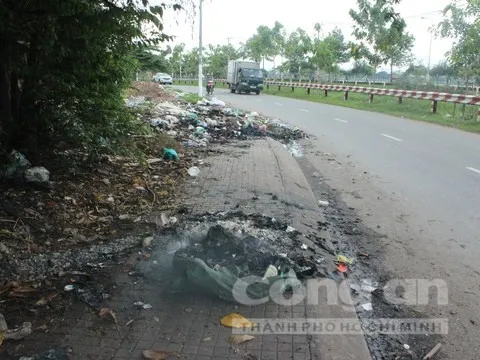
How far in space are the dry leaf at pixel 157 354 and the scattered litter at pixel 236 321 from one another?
0.44m

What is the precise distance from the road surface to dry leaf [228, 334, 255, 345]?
4.40 ft

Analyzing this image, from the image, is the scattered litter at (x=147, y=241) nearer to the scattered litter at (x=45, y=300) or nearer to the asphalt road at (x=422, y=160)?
the scattered litter at (x=45, y=300)

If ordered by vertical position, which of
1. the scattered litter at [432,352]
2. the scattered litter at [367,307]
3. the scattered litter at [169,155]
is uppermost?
the scattered litter at [169,155]

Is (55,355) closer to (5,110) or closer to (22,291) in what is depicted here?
(22,291)

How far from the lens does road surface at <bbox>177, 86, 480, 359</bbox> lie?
387cm

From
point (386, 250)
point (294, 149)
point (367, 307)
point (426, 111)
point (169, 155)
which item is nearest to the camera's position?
point (367, 307)

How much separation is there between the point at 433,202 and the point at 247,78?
112ft

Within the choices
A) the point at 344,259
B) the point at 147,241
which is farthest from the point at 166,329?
the point at 344,259

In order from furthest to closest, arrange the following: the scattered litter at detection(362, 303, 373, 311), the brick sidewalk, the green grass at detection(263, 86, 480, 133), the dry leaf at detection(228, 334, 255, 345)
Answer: the green grass at detection(263, 86, 480, 133)
the scattered litter at detection(362, 303, 373, 311)
the dry leaf at detection(228, 334, 255, 345)
the brick sidewalk

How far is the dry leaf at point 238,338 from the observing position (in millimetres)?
2888

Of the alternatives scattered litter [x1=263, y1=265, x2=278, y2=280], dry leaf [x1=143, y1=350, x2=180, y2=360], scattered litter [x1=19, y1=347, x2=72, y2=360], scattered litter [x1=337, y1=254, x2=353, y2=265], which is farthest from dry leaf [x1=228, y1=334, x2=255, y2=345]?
scattered litter [x1=337, y1=254, x2=353, y2=265]

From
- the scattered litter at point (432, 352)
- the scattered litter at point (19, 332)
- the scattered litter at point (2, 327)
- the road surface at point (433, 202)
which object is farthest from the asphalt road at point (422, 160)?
the scattered litter at point (2, 327)

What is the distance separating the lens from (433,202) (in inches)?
261

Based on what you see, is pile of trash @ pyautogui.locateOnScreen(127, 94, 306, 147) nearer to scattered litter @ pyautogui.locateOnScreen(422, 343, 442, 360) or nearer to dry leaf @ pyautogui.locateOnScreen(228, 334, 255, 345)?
dry leaf @ pyautogui.locateOnScreen(228, 334, 255, 345)
